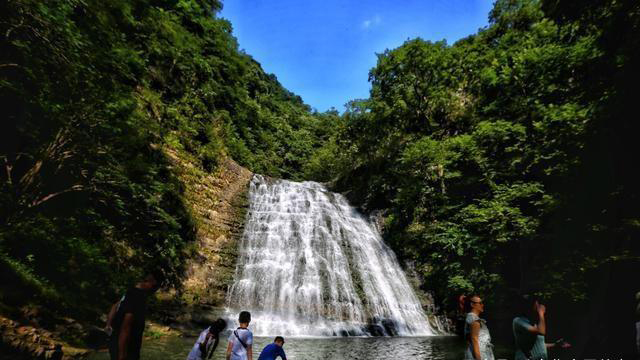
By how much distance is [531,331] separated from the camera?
15.7 feet

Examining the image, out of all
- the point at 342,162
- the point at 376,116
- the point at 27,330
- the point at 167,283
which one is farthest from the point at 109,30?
the point at 342,162

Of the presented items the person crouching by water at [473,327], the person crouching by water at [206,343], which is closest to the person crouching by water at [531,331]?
the person crouching by water at [473,327]

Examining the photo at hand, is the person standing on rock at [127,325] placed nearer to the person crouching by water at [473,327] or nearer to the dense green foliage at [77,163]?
the person crouching by water at [473,327]

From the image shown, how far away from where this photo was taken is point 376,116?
30.6 metres

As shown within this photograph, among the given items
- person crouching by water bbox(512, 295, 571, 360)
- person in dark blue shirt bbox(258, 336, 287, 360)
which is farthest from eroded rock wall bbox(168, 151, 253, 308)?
person crouching by water bbox(512, 295, 571, 360)

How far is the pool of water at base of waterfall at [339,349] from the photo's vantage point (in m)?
10.5

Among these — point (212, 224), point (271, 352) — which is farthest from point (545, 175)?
point (212, 224)

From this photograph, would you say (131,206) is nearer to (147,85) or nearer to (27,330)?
(27,330)

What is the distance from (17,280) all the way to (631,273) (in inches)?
629

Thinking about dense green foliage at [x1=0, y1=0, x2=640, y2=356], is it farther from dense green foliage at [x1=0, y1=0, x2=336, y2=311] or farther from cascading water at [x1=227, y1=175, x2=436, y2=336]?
cascading water at [x1=227, y1=175, x2=436, y2=336]

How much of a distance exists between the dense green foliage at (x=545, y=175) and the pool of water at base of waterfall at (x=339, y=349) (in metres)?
2.59

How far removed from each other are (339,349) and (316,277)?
6.64m

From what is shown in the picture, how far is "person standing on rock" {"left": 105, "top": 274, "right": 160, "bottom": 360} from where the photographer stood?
4.62 m

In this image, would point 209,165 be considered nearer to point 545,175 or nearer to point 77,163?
point 77,163
